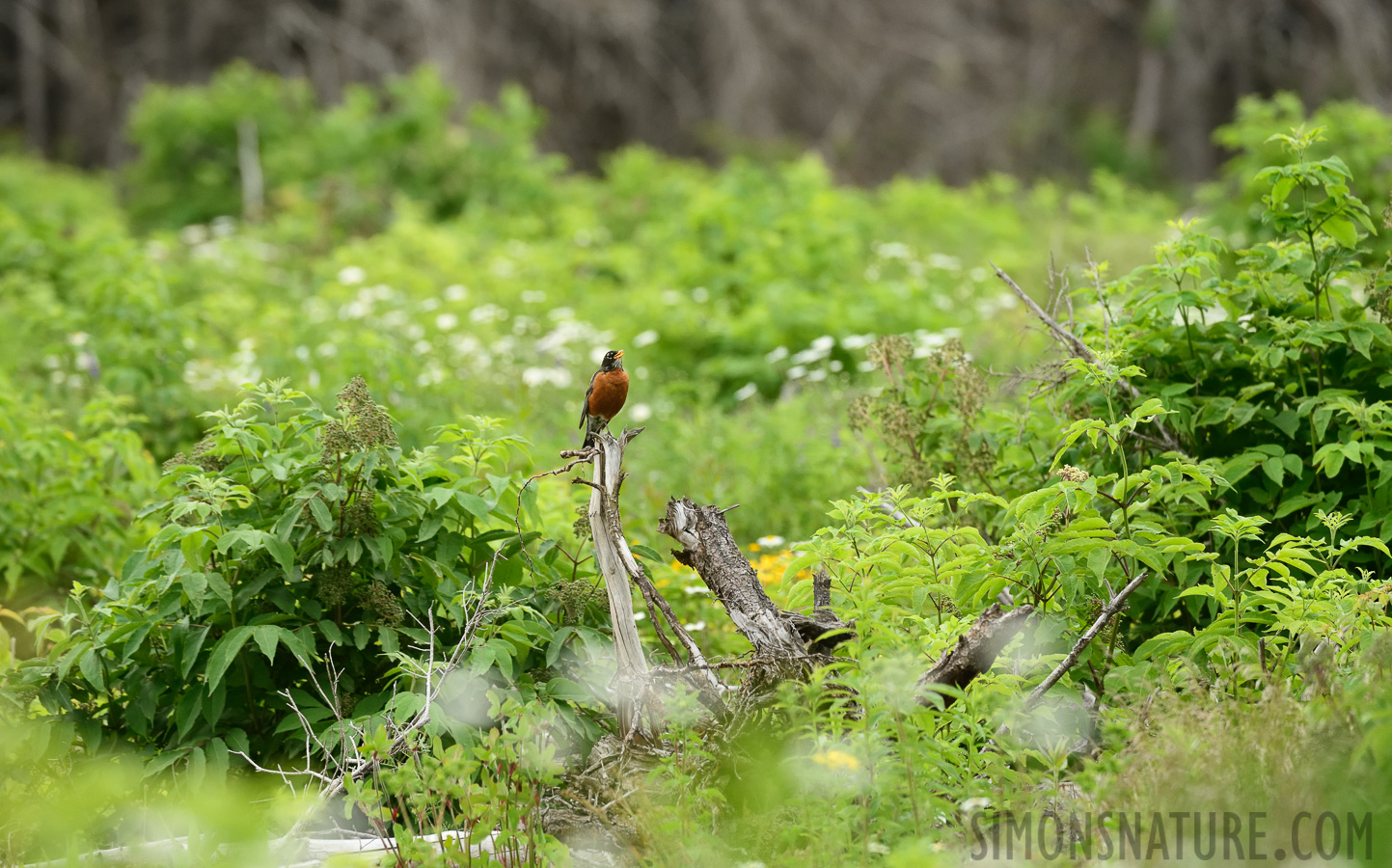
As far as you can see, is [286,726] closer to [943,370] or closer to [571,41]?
[943,370]

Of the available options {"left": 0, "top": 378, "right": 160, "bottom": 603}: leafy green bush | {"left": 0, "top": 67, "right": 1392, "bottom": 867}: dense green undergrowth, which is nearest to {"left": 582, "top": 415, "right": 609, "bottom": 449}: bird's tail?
{"left": 0, "top": 67, "right": 1392, "bottom": 867}: dense green undergrowth

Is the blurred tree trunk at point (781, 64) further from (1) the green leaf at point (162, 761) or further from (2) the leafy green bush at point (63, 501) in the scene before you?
(1) the green leaf at point (162, 761)

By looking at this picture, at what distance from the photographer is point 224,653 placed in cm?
288

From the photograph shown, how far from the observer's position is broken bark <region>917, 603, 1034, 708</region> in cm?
294

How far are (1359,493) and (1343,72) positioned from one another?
16186mm

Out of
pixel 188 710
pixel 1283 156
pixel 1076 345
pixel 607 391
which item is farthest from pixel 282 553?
pixel 1283 156

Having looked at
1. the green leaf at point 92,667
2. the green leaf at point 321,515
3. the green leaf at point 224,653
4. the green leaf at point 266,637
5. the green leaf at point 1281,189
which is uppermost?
the green leaf at point 1281,189

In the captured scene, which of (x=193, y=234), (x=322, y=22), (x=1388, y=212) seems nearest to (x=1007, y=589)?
(x=1388, y=212)

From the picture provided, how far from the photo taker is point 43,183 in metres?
14.4

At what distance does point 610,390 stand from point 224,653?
127 centimetres

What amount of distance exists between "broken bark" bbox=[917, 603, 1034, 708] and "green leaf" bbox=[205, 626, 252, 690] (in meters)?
1.72

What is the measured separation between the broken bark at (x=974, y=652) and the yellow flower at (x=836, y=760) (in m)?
0.59

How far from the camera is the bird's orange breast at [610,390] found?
3.42m

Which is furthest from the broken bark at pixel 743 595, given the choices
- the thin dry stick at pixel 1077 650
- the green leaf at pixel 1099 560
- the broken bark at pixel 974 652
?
the green leaf at pixel 1099 560
